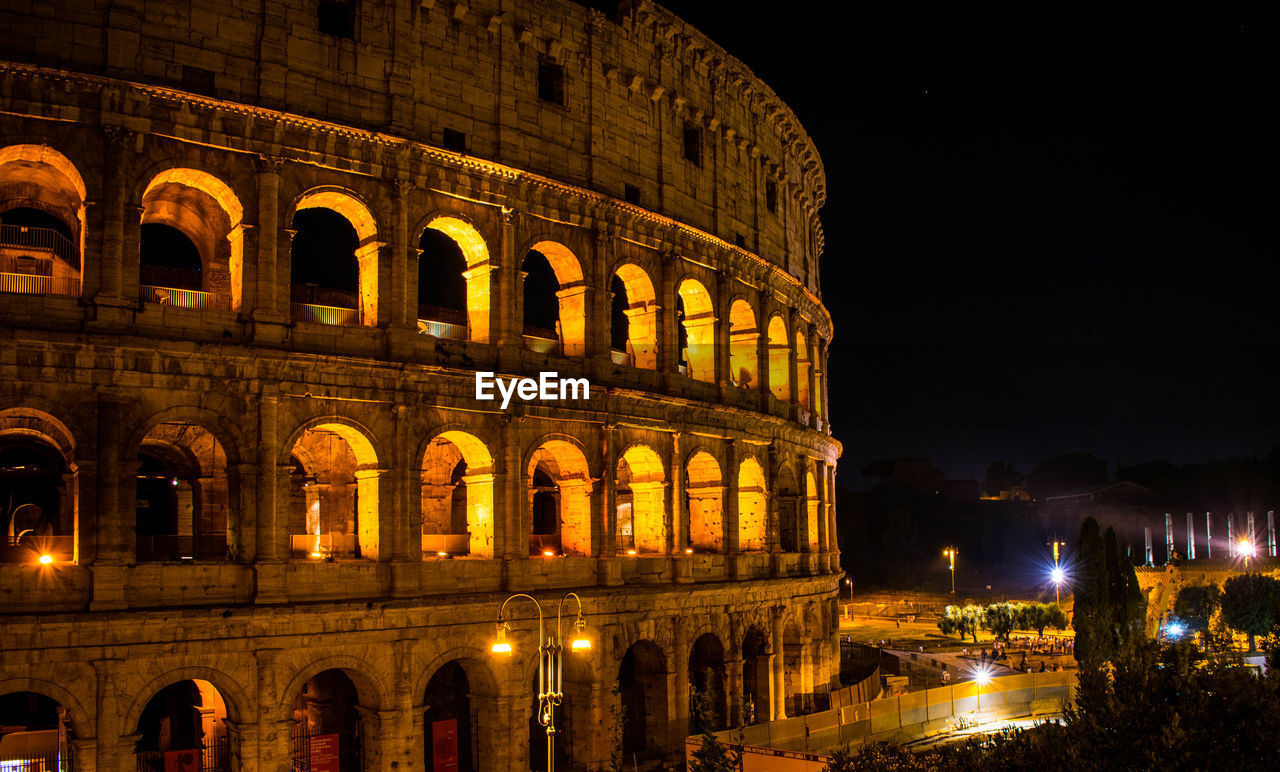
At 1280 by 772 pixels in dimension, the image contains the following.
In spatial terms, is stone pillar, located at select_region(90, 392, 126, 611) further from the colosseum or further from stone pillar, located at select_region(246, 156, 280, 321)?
stone pillar, located at select_region(246, 156, 280, 321)

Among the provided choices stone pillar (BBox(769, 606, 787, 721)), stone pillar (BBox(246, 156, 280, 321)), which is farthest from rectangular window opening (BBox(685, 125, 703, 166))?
stone pillar (BBox(769, 606, 787, 721))

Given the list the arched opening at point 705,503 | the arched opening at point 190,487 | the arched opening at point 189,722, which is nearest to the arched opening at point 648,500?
the arched opening at point 705,503

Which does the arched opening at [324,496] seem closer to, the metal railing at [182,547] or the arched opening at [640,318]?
the metal railing at [182,547]

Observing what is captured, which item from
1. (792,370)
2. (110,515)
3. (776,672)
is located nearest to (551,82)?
(792,370)

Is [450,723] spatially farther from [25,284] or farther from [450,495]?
[25,284]

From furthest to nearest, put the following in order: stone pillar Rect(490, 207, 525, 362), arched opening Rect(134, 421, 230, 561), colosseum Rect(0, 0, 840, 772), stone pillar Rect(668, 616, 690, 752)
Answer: stone pillar Rect(668, 616, 690, 752)
stone pillar Rect(490, 207, 525, 362)
arched opening Rect(134, 421, 230, 561)
colosseum Rect(0, 0, 840, 772)
